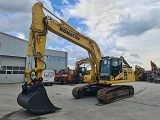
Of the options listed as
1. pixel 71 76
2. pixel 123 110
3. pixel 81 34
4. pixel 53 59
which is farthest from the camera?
pixel 53 59

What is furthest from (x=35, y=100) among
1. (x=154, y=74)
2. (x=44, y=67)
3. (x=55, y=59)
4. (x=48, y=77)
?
(x=55, y=59)

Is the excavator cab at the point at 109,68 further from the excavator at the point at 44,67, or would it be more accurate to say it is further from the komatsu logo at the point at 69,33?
the komatsu logo at the point at 69,33

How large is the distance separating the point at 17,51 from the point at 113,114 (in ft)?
84.7

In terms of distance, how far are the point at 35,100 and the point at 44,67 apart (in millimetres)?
1962

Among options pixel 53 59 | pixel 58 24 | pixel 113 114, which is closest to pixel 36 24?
pixel 58 24

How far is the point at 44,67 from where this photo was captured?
12070mm

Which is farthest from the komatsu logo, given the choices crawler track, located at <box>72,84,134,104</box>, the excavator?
crawler track, located at <box>72,84,134,104</box>

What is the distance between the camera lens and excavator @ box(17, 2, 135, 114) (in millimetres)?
10969

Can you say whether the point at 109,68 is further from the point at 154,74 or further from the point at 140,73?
the point at 140,73

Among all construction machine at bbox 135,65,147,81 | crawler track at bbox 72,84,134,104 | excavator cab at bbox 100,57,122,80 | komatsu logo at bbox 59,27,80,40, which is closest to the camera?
komatsu logo at bbox 59,27,80,40

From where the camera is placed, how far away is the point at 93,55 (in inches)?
670

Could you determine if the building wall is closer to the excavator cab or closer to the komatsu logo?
the excavator cab

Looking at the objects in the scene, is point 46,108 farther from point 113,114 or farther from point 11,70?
point 11,70

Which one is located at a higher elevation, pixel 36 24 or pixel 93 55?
pixel 36 24
